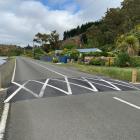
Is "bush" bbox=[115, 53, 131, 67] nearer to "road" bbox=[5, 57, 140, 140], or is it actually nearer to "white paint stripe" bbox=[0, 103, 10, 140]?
"road" bbox=[5, 57, 140, 140]

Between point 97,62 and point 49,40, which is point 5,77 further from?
point 49,40

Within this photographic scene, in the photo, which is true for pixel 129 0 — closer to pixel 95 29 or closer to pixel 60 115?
pixel 95 29

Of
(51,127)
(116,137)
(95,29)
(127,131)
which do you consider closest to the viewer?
(116,137)

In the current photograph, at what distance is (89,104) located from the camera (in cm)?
1151

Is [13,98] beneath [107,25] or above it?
beneath

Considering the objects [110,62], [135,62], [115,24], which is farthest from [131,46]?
[115,24]

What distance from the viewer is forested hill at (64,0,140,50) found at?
84031mm

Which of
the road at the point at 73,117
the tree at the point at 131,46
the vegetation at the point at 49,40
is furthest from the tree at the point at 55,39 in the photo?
the road at the point at 73,117

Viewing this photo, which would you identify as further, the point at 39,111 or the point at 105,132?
the point at 39,111

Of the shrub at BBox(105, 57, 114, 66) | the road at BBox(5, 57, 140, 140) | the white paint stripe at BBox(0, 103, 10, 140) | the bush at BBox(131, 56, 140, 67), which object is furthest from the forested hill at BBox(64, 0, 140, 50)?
the white paint stripe at BBox(0, 103, 10, 140)

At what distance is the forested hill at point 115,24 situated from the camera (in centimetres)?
8403

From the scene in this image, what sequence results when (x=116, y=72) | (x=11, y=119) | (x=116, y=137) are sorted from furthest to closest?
(x=116, y=72), (x=11, y=119), (x=116, y=137)

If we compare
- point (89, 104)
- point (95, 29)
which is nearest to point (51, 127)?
point (89, 104)

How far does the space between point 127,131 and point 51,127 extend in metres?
1.83
